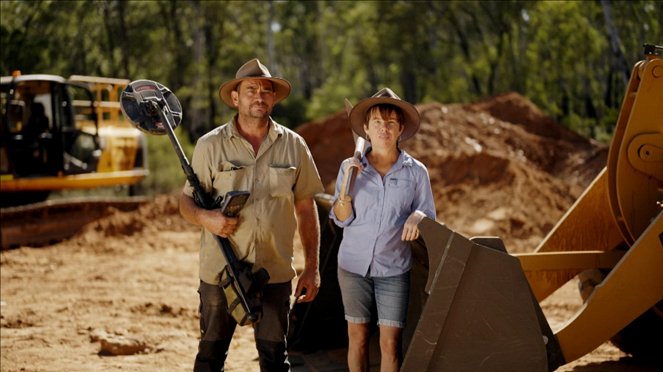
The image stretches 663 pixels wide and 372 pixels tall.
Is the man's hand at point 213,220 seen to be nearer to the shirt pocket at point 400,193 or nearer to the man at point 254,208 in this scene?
the man at point 254,208

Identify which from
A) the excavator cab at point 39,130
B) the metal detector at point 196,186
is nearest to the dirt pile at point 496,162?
the excavator cab at point 39,130

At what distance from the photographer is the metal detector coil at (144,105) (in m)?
3.61

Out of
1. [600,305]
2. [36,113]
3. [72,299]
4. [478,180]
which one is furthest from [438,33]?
[600,305]

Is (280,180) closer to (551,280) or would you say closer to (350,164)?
(350,164)

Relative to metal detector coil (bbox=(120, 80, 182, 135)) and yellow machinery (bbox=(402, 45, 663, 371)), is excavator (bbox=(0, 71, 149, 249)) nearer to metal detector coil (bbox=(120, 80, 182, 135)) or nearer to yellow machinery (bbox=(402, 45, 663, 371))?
metal detector coil (bbox=(120, 80, 182, 135))

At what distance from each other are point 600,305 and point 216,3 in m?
23.6

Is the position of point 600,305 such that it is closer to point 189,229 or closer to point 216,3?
point 189,229

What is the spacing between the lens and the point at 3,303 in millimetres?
8398

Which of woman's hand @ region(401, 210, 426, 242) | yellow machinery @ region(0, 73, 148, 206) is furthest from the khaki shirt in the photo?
yellow machinery @ region(0, 73, 148, 206)

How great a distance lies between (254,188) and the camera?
11.8 ft

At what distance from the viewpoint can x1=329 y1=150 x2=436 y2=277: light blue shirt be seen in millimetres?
3650

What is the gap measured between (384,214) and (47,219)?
10.1 m

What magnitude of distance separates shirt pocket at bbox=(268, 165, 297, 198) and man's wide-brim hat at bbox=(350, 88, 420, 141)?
1.47ft

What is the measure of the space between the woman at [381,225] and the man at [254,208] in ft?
0.88
